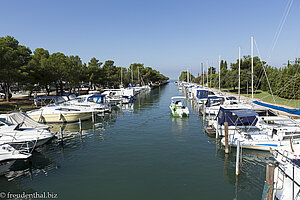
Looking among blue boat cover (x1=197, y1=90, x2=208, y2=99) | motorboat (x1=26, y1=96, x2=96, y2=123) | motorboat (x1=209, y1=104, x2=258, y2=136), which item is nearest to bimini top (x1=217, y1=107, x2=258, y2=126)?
motorboat (x1=209, y1=104, x2=258, y2=136)

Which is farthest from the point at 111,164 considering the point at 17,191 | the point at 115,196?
the point at 17,191

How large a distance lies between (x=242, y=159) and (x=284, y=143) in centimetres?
383

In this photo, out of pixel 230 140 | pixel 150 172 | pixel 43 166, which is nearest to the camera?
pixel 150 172

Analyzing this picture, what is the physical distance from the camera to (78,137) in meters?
23.6

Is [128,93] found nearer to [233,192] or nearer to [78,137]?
[78,137]

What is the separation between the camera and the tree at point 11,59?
36.0 metres

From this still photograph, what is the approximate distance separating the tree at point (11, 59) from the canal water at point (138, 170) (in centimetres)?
2285

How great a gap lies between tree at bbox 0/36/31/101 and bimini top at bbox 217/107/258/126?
36.3 metres

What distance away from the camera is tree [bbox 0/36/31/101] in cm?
3604

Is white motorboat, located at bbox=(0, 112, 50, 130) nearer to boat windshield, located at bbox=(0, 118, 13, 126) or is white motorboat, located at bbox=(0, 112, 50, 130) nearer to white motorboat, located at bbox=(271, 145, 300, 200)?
boat windshield, located at bbox=(0, 118, 13, 126)

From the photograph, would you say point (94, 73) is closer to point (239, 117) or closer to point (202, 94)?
point (202, 94)

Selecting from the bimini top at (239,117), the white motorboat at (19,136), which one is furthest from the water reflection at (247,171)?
the white motorboat at (19,136)

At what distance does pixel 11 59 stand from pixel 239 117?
40.3 metres

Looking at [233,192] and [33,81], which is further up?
[33,81]
